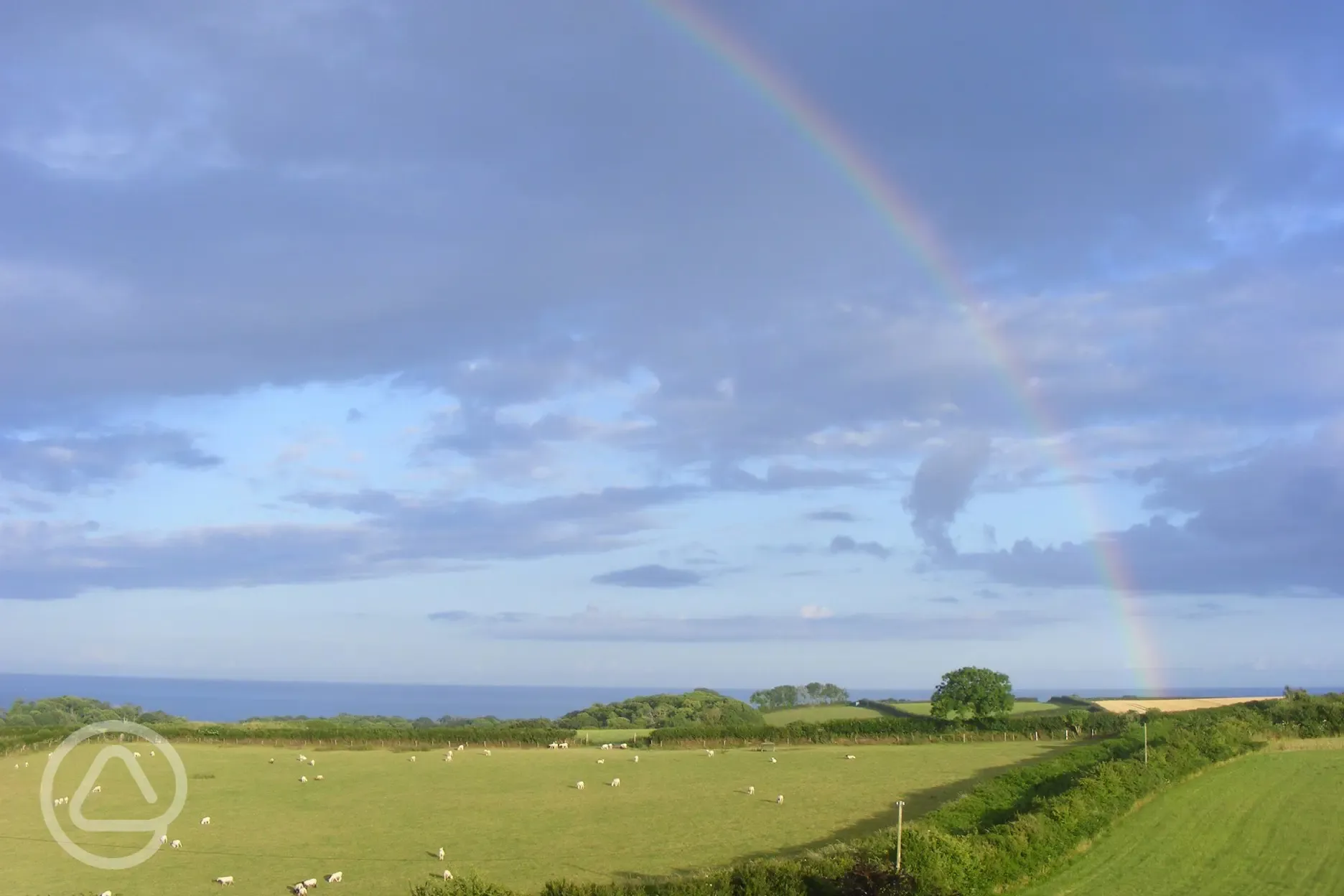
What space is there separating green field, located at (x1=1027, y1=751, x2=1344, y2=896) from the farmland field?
40.8 m

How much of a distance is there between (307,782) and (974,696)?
53.4 meters

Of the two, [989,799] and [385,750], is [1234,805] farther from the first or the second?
[385,750]

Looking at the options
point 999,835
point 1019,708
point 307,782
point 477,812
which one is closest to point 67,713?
point 307,782

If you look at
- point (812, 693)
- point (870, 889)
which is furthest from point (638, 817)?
point (812, 693)

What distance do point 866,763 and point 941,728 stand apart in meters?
15.9

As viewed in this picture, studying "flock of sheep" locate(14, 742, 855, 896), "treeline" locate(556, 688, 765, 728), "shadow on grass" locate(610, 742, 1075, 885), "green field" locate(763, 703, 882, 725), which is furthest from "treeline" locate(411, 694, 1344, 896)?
"treeline" locate(556, 688, 765, 728)

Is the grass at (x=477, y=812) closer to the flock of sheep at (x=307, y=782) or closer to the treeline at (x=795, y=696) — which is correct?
the flock of sheep at (x=307, y=782)

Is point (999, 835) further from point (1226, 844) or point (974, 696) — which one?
point (974, 696)

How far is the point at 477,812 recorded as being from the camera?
43188 mm

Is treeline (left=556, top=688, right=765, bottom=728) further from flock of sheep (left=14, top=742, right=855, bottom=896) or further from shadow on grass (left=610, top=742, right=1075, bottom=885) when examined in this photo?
shadow on grass (left=610, top=742, right=1075, bottom=885)

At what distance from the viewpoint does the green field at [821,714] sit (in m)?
94.9

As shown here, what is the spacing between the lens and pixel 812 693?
167 metres

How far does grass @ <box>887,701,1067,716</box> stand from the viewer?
91.4 m

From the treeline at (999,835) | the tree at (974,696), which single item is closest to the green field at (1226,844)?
the treeline at (999,835)
